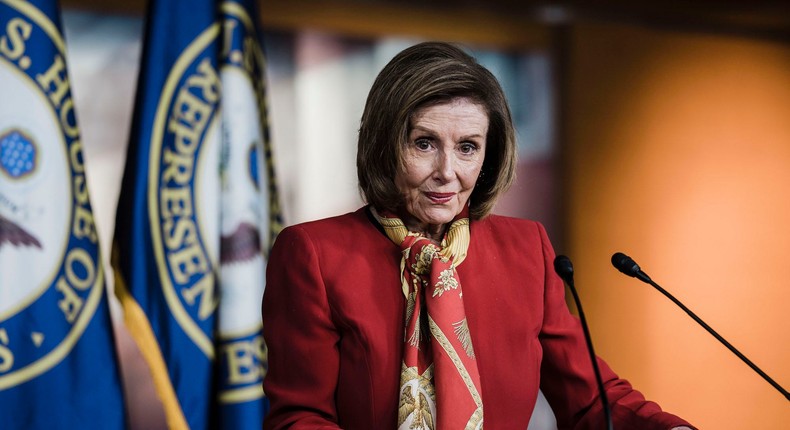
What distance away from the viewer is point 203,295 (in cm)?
256

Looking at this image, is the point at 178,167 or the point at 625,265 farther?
the point at 178,167

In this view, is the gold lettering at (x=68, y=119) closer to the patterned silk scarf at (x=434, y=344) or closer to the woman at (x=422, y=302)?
the woman at (x=422, y=302)

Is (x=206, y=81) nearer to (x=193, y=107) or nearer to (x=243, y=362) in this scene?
(x=193, y=107)

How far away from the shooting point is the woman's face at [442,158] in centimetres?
144

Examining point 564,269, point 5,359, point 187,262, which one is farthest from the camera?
point 187,262

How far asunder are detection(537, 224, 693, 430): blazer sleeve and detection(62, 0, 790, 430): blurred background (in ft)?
6.39

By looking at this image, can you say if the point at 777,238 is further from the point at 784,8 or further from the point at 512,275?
the point at 512,275

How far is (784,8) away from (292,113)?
2567mm

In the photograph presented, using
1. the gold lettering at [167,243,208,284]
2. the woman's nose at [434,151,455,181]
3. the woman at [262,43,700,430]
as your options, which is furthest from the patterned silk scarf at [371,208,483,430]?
the gold lettering at [167,243,208,284]

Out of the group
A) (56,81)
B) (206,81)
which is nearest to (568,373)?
(206,81)

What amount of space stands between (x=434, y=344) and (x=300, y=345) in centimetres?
22

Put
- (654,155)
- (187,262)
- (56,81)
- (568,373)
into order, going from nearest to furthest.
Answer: (568,373) → (56,81) → (187,262) → (654,155)

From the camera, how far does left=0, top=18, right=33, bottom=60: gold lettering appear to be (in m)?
2.31

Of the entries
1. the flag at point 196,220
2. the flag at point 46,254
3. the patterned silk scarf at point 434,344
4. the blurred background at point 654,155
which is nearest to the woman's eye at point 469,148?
the patterned silk scarf at point 434,344
